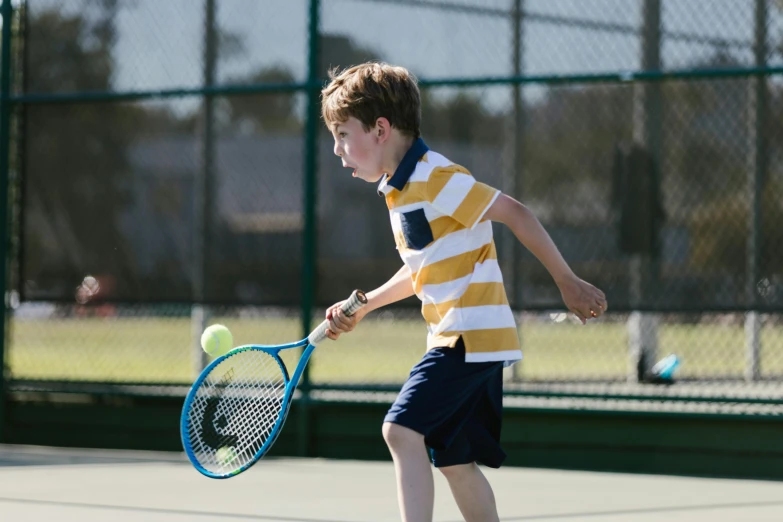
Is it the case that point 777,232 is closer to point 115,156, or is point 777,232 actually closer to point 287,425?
point 287,425

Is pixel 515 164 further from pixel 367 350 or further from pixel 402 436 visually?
pixel 367 350

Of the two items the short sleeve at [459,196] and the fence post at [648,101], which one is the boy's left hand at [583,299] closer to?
the short sleeve at [459,196]

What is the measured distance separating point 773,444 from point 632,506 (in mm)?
1140

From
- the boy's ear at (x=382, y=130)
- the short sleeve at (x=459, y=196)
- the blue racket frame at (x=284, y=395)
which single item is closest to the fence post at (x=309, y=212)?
the blue racket frame at (x=284, y=395)

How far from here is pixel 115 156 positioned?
264 inches

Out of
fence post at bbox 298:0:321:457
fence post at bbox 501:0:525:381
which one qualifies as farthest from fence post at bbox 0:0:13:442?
fence post at bbox 501:0:525:381

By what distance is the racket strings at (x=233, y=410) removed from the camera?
3.76 metres

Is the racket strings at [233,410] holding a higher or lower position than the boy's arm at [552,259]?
lower

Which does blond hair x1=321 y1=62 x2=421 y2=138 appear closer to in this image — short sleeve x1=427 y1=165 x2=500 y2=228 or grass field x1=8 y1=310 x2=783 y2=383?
short sleeve x1=427 y1=165 x2=500 y2=228

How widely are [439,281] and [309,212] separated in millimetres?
2975

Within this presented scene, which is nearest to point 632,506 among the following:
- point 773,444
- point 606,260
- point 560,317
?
point 773,444

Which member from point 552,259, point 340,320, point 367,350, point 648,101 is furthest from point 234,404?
point 367,350

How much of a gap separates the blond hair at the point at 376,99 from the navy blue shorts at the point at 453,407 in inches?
25.5

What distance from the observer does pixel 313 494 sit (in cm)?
517
